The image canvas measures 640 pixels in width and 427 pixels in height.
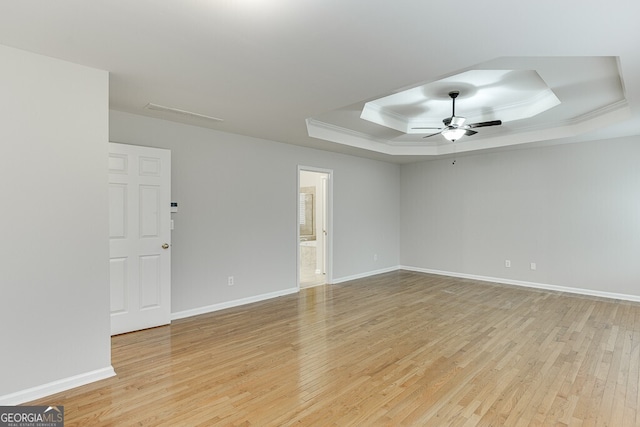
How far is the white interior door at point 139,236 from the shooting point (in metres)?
3.60

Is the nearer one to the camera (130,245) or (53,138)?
(53,138)

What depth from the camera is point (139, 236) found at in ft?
12.4

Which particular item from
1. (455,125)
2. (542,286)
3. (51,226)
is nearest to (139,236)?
(51,226)

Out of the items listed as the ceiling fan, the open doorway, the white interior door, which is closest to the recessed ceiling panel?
the ceiling fan

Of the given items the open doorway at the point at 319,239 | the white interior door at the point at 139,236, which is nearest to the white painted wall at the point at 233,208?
the open doorway at the point at 319,239

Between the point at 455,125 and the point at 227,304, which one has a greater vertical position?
the point at 455,125

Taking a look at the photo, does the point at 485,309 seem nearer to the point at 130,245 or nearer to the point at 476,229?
the point at 476,229

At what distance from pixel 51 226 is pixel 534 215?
266 inches

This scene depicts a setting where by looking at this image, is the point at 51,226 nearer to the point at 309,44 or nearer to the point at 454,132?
the point at 309,44

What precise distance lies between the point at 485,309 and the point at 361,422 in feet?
10.5

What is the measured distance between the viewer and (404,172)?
A: 7.70 metres

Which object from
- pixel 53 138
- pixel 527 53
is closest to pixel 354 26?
pixel 527 53

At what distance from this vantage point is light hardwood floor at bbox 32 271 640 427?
7.32 ft

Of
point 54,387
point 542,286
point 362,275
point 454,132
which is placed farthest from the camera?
point 362,275
